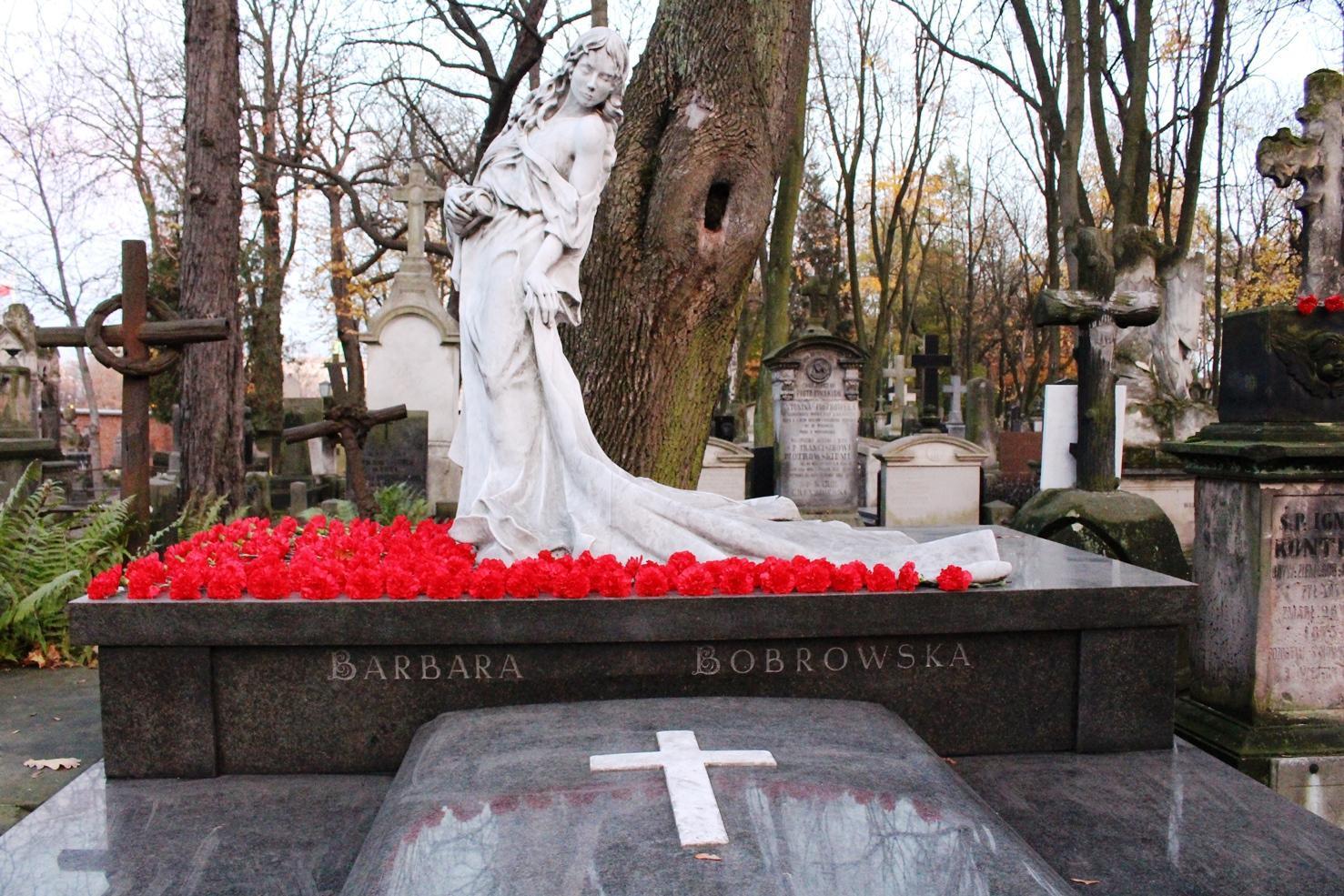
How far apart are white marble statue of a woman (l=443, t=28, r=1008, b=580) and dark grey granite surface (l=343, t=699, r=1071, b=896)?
45.0 inches

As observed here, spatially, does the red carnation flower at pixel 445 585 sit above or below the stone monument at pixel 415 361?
below

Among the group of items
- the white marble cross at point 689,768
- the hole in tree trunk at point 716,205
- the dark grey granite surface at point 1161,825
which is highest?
the hole in tree trunk at point 716,205

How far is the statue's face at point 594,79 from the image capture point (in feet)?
14.7

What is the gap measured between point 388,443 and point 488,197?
917 cm

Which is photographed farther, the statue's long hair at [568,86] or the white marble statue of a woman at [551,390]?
the statue's long hair at [568,86]

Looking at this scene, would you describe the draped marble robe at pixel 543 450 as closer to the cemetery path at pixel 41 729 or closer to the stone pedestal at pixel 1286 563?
the stone pedestal at pixel 1286 563

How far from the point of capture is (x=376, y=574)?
375 cm

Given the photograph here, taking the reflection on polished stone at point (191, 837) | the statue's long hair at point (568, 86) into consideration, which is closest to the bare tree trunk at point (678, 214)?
the statue's long hair at point (568, 86)

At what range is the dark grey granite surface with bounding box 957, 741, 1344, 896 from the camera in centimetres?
294

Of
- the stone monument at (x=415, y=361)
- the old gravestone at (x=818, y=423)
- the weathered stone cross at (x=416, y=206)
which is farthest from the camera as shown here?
the weathered stone cross at (x=416, y=206)

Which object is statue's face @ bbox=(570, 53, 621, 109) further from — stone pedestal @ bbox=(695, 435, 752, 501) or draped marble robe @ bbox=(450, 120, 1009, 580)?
stone pedestal @ bbox=(695, 435, 752, 501)

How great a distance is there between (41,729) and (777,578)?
11.6ft

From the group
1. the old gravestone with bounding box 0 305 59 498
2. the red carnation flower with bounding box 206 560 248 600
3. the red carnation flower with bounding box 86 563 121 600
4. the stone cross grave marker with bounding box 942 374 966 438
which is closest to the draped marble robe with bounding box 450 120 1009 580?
the red carnation flower with bounding box 206 560 248 600

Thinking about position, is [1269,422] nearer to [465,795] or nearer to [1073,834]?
[1073,834]
